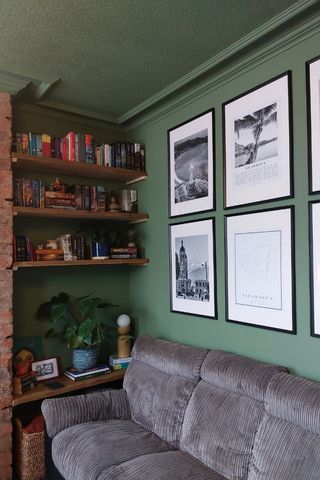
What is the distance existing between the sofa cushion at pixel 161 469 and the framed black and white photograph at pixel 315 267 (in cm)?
91

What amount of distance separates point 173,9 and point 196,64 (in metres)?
0.56

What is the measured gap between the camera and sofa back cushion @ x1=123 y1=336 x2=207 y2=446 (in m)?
2.24

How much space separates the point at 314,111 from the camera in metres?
1.93

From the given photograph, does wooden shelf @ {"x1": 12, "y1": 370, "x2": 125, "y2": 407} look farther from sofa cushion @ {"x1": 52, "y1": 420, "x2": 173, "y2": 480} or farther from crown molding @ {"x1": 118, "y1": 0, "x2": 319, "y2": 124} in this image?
crown molding @ {"x1": 118, "y1": 0, "x2": 319, "y2": 124}

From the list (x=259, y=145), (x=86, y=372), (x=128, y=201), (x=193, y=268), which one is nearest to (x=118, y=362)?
(x=86, y=372)

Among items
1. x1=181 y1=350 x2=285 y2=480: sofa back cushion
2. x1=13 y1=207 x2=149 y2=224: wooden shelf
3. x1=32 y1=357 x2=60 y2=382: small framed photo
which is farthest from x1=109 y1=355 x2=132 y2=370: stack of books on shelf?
x1=13 y1=207 x2=149 y2=224: wooden shelf

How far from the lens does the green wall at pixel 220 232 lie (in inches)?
77.9

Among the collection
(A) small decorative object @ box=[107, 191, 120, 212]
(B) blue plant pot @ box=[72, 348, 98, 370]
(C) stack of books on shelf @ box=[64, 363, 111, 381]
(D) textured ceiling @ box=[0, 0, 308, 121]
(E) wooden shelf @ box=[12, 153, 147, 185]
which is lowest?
(C) stack of books on shelf @ box=[64, 363, 111, 381]

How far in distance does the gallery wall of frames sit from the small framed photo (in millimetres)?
1046

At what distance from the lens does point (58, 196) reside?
2850mm

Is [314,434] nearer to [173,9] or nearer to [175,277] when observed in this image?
[175,277]

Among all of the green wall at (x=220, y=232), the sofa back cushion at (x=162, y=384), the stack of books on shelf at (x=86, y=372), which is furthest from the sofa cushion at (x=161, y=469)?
the stack of books on shelf at (x=86, y=372)

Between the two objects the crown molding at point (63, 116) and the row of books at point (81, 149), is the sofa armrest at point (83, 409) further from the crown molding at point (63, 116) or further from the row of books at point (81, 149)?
the crown molding at point (63, 116)

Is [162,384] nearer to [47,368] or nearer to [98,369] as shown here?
[98,369]
